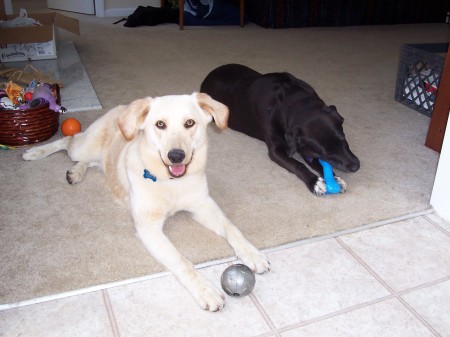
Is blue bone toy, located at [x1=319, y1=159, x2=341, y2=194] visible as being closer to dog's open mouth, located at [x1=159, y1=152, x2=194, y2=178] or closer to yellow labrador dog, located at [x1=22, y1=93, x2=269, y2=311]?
yellow labrador dog, located at [x1=22, y1=93, x2=269, y2=311]

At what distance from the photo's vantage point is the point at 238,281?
153 centimetres

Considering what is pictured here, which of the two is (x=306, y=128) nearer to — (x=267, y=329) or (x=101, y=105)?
(x=267, y=329)

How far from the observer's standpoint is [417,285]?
1673 mm

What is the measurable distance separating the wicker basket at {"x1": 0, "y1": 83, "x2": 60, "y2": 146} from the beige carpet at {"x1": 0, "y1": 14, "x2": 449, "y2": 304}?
94 mm

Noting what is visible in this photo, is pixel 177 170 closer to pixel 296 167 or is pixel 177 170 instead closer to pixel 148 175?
pixel 148 175

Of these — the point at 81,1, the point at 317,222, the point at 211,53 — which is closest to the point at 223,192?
the point at 317,222

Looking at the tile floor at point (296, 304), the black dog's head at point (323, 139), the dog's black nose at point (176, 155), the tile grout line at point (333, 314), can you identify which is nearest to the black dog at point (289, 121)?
the black dog's head at point (323, 139)

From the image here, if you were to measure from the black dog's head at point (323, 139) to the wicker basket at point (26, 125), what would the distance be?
1.41 m

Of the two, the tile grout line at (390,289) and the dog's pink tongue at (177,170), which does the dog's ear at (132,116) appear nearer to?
the dog's pink tongue at (177,170)

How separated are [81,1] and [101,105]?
4.61 meters

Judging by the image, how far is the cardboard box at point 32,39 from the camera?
382cm

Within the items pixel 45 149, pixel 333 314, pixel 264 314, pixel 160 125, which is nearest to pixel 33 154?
pixel 45 149

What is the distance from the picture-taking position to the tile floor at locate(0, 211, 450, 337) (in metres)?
1.47

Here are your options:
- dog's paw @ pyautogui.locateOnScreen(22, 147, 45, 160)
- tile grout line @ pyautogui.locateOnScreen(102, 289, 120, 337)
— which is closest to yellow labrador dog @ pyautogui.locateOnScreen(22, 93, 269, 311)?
tile grout line @ pyautogui.locateOnScreen(102, 289, 120, 337)
